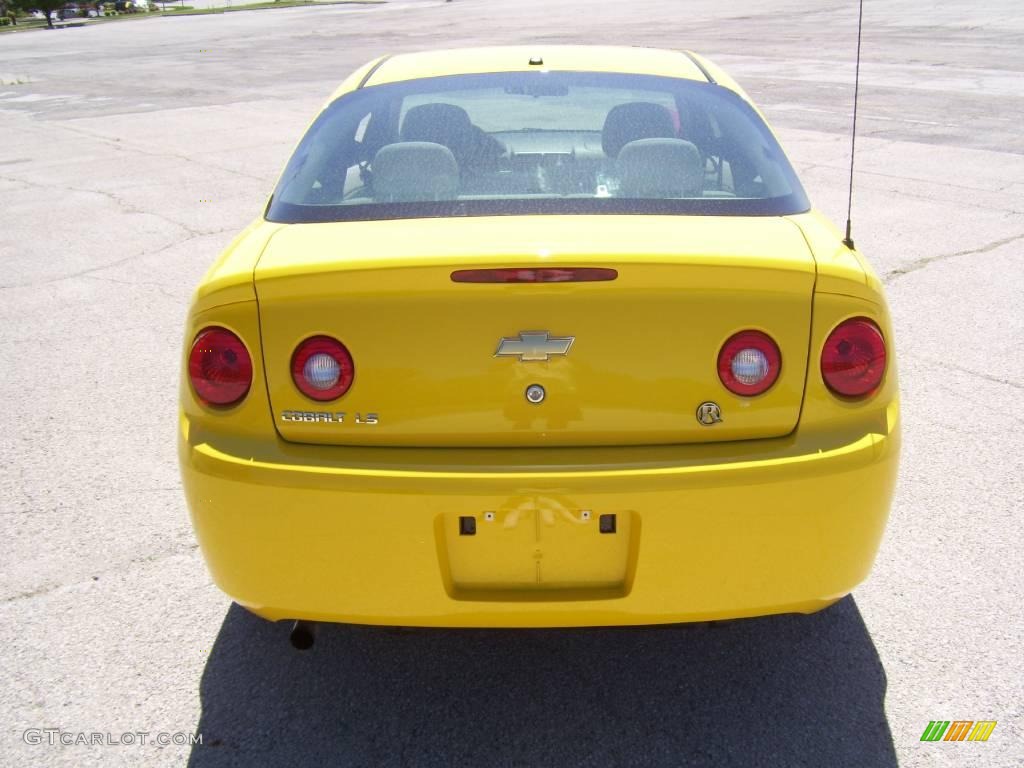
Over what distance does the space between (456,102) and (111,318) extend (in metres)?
3.60

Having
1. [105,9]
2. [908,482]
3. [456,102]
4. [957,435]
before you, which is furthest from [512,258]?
[105,9]

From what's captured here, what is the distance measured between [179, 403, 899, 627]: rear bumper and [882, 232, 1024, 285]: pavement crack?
4.50 meters

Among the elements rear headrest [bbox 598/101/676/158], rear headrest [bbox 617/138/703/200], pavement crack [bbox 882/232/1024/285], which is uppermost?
rear headrest [bbox 598/101/676/158]

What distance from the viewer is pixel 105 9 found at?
6519 centimetres

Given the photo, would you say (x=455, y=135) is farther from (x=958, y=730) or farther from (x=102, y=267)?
(x=102, y=267)

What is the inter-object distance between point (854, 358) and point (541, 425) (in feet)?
2.47

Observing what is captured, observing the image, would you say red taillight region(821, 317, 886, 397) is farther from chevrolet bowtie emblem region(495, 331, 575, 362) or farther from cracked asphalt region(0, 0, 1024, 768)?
chevrolet bowtie emblem region(495, 331, 575, 362)

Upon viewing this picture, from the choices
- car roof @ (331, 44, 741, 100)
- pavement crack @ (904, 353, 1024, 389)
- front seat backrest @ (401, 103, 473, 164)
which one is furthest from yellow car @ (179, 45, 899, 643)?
pavement crack @ (904, 353, 1024, 389)

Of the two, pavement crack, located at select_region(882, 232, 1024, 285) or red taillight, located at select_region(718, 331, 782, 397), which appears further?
pavement crack, located at select_region(882, 232, 1024, 285)

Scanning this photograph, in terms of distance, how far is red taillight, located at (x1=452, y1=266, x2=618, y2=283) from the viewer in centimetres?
233

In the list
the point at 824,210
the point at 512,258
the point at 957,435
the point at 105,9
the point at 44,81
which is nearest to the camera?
the point at 512,258

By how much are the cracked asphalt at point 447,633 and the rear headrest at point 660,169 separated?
96 cm

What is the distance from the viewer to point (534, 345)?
2338 mm

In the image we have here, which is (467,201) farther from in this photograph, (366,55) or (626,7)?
(626,7)
